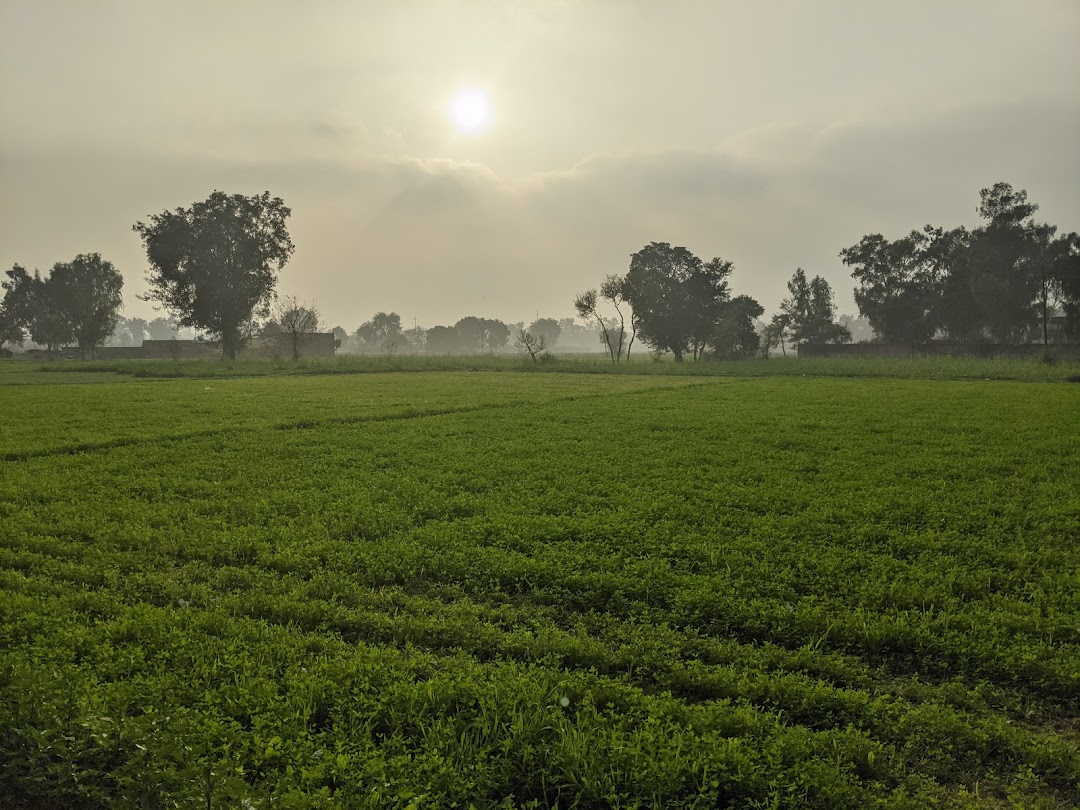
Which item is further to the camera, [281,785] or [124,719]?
[124,719]

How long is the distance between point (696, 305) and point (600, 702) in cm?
7199

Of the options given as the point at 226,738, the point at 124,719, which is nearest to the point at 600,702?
the point at 226,738

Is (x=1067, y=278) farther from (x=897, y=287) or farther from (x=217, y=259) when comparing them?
(x=217, y=259)

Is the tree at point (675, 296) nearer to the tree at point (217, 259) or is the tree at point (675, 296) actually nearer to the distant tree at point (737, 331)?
the distant tree at point (737, 331)

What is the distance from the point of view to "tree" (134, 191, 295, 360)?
67250mm

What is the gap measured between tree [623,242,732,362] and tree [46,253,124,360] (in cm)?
7728

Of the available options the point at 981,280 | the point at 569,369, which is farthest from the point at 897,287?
the point at 569,369

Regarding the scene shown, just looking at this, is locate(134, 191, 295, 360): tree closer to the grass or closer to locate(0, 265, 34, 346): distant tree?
the grass

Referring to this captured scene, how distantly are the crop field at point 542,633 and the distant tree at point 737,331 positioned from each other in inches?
2317

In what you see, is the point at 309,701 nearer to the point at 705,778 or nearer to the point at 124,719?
the point at 124,719

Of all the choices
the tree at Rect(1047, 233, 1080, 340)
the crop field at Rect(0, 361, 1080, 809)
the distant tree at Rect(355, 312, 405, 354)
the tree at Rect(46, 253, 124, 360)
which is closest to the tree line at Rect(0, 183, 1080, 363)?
the tree at Rect(1047, 233, 1080, 340)

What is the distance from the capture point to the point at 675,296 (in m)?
72.9

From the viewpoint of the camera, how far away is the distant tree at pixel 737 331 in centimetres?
7025

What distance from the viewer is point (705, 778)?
3.81 m
